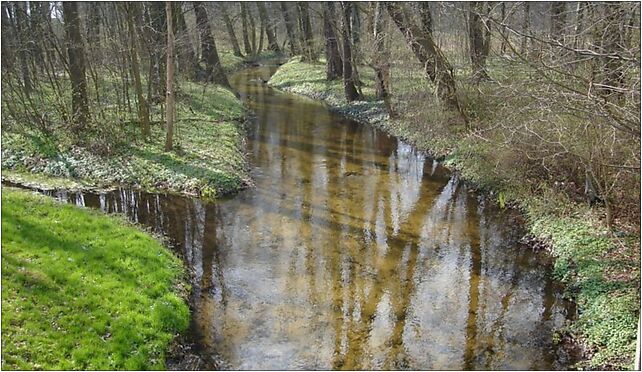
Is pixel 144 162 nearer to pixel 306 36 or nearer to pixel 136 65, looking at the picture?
pixel 136 65

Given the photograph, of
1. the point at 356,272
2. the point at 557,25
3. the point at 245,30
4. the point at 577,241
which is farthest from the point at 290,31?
the point at 577,241

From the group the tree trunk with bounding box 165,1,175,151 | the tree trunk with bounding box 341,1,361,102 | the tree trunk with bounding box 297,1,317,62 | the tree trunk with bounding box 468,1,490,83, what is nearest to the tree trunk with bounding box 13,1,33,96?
the tree trunk with bounding box 165,1,175,151

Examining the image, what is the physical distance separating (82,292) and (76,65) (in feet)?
34.0

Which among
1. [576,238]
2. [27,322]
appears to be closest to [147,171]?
[27,322]

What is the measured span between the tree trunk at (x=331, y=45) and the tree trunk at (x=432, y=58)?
20.1 ft

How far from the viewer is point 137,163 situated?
53.5 feet

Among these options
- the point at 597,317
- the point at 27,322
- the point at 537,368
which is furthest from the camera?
the point at 597,317

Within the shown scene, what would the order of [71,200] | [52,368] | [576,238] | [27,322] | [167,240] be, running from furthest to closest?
[71,200], [167,240], [576,238], [27,322], [52,368]

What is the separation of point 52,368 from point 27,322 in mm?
946

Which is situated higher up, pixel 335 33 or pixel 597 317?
pixel 335 33

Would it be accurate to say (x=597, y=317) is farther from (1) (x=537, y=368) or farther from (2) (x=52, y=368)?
(2) (x=52, y=368)

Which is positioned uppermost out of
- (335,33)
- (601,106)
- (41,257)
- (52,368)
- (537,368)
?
(335,33)

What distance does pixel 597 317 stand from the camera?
30.0 feet

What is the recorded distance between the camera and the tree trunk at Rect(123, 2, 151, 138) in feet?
52.0
